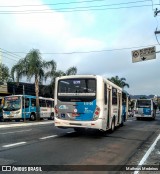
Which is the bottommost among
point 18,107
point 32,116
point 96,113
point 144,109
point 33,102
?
point 32,116

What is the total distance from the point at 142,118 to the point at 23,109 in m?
17.3

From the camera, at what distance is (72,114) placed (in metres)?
16.8

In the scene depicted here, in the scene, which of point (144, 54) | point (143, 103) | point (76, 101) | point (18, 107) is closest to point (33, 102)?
point (18, 107)

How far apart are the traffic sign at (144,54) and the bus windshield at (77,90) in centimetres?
795

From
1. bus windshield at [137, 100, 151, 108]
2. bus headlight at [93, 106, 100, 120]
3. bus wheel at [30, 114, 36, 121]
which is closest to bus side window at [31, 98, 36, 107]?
bus wheel at [30, 114, 36, 121]

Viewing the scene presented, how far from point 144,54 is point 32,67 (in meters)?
15.9

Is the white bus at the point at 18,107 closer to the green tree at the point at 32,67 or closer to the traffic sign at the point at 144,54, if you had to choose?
the green tree at the point at 32,67

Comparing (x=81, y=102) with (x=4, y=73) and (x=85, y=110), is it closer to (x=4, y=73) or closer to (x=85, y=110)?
(x=85, y=110)

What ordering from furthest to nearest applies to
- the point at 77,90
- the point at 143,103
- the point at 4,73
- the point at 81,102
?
the point at 143,103, the point at 4,73, the point at 77,90, the point at 81,102

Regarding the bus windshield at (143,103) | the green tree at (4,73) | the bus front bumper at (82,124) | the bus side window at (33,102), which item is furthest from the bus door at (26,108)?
the bus front bumper at (82,124)

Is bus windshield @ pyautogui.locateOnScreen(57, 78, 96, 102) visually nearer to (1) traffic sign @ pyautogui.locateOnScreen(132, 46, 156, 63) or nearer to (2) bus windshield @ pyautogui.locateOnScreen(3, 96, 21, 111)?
(1) traffic sign @ pyautogui.locateOnScreen(132, 46, 156, 63)

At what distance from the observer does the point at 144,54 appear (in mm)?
23797

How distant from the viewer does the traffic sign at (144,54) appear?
77.4 ft

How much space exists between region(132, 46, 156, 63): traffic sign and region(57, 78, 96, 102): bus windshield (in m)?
7.95
